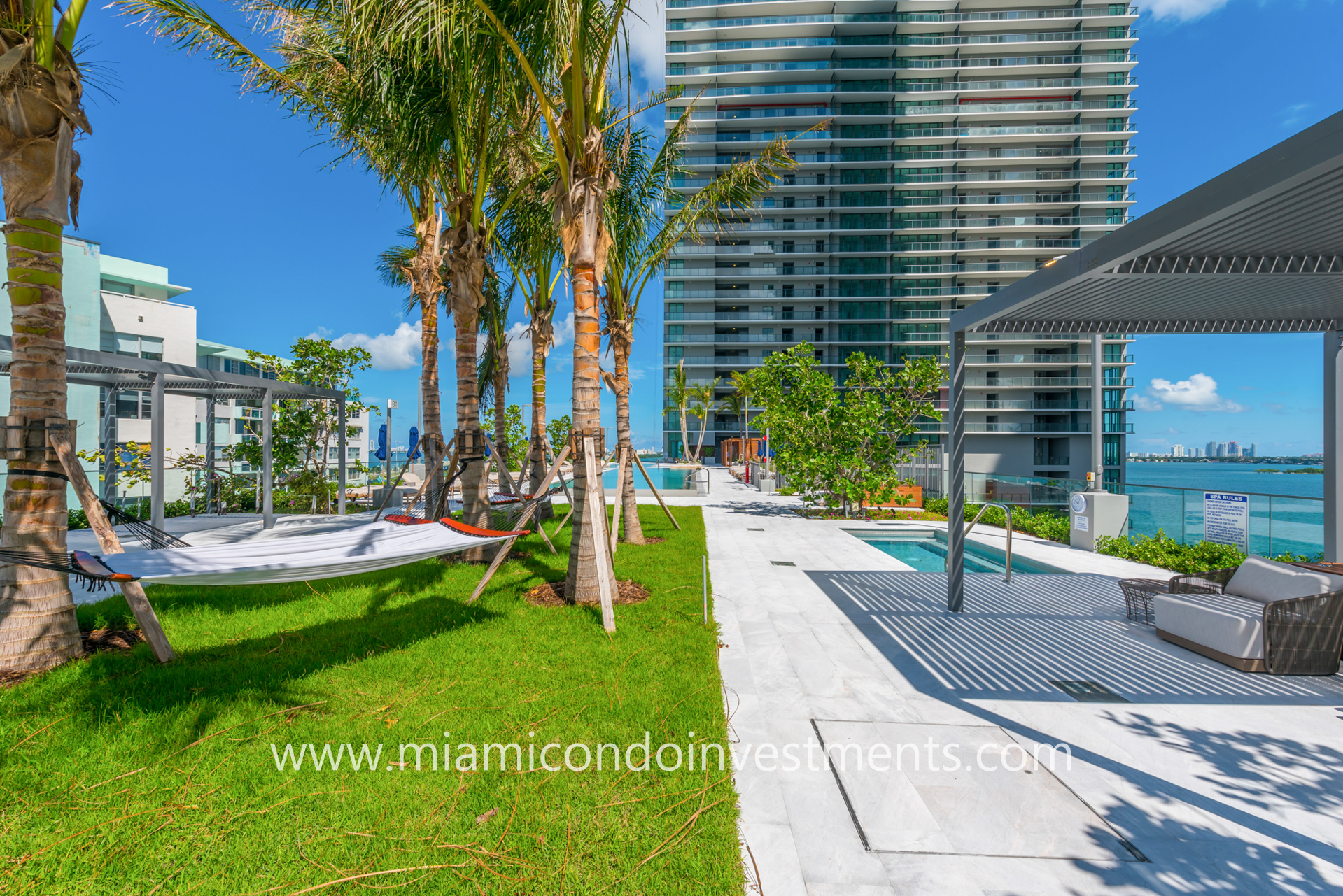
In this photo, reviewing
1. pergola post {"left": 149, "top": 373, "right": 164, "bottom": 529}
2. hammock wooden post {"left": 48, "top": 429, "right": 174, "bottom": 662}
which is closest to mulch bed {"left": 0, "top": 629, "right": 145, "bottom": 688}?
hammock wooden post {"left": 48, "top": 429, "right": 174, "bottom": 662}

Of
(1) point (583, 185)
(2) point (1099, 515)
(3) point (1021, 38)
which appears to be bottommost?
(2) point (1099, 515)

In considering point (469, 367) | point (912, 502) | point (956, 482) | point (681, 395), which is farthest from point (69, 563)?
point (681, 395)

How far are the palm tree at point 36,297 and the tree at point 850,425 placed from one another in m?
12.1

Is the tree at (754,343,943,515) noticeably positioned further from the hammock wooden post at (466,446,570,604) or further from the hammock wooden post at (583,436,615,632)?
the hammock wooden post at (466,446,570,604)

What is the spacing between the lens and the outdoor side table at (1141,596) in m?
5.51

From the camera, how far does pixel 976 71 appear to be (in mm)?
47750

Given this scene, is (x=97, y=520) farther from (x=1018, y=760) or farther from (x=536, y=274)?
(x=536, y=274)

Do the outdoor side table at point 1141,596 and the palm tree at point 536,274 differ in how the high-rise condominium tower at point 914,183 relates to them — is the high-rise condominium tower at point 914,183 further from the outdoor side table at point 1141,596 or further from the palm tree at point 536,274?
the outdoor side table at point 1141,596

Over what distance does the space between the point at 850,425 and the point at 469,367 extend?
906 centimetres

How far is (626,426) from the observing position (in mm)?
9430

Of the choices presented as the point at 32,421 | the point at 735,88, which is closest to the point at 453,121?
the point at 32,421

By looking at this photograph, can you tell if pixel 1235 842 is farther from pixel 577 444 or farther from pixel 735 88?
pixel 735 88

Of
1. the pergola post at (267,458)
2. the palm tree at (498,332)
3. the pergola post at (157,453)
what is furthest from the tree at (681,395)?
the pergola post at (157,453)

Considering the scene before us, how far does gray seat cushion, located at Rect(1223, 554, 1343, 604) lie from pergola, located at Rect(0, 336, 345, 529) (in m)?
12.1
